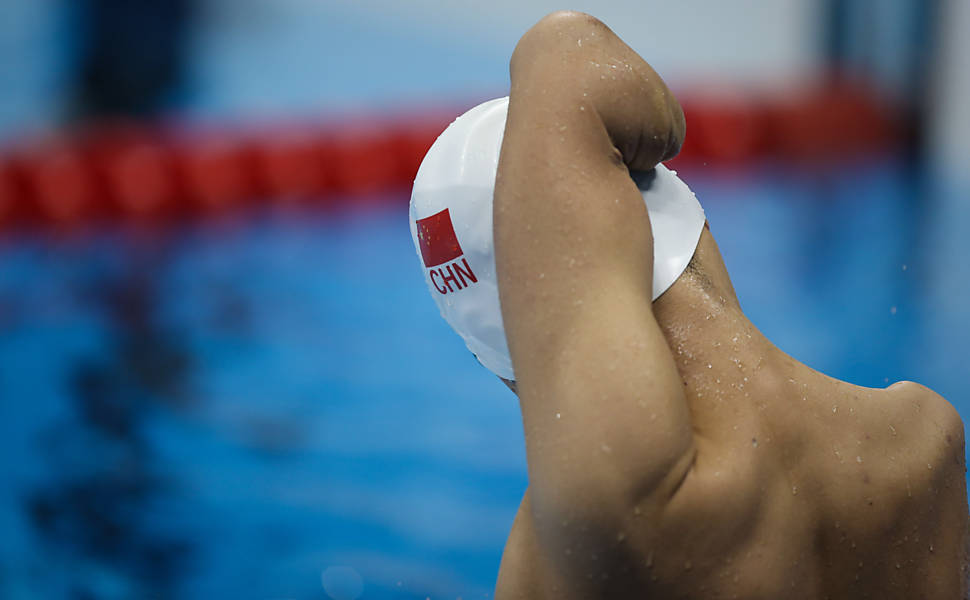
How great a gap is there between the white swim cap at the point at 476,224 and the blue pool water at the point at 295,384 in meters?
0.97

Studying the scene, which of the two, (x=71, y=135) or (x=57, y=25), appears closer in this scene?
(x=71, y=135)

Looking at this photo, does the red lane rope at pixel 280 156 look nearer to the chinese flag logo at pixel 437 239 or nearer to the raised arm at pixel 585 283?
the chinese flag logo at pixel 437 239

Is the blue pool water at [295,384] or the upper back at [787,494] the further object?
Answer: the blue pool water at [295,384]

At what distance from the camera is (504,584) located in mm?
786

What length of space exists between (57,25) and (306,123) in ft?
9.95

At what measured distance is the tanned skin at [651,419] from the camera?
26.2 inches

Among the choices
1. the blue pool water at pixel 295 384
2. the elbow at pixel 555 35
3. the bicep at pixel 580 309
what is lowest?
the blue pool water at pixel 295 384

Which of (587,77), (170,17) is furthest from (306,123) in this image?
(587,77)

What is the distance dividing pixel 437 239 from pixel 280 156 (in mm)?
5575

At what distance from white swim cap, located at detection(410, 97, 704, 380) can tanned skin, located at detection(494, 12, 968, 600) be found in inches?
1.1

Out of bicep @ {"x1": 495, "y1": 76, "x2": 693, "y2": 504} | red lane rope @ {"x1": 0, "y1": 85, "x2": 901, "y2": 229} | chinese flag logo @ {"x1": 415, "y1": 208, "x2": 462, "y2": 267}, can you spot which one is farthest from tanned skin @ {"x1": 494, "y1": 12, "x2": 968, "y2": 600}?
red lane rope @ {"x1": 0, "y1": 85, "x2": 901, "y2": 229}

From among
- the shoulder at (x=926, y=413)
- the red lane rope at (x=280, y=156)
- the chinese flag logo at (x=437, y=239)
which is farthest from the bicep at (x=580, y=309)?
the red lane rope at (x=280, y=156)

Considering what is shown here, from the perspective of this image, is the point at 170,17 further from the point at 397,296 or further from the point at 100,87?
the point at 397,296

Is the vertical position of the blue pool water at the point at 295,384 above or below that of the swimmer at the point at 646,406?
below
